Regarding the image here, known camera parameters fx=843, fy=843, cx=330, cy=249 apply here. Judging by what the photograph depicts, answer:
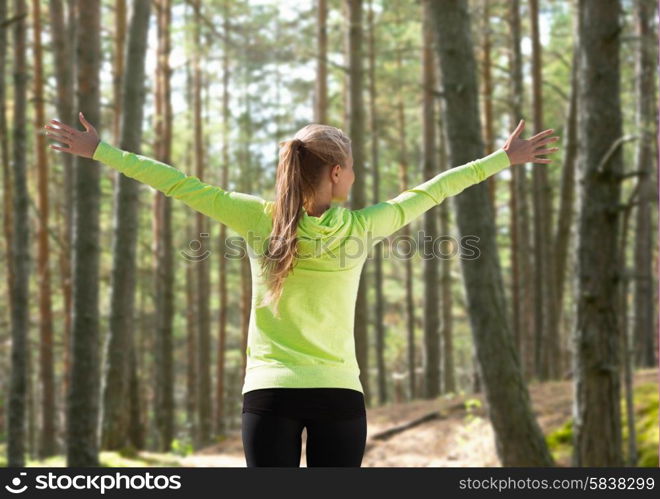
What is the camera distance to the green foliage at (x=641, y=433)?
9.70 metres

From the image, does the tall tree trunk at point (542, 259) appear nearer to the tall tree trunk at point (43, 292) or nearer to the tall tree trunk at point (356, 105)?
the tall tree trunk at point (356, 105)

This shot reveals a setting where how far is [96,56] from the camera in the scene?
10.0 m

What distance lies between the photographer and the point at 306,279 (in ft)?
9.84

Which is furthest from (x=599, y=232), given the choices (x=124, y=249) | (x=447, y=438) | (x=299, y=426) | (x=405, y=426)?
(x=405, y=426)

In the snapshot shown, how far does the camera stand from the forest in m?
8.20

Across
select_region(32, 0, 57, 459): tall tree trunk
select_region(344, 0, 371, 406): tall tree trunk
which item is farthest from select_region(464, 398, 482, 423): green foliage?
select_region(32, 0, 57, 459): tall tree trunk

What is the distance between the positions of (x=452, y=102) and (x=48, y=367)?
42.9 feet

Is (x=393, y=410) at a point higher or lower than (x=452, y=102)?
lower

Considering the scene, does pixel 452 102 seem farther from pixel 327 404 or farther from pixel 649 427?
pixel 327 404

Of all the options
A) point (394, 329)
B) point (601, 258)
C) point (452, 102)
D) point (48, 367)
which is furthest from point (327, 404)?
point (394, 329)

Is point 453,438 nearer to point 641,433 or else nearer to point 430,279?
point 641,433

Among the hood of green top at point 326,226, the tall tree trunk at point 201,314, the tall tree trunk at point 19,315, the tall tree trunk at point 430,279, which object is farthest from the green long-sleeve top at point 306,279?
the tall tree trunk at point 201,314
